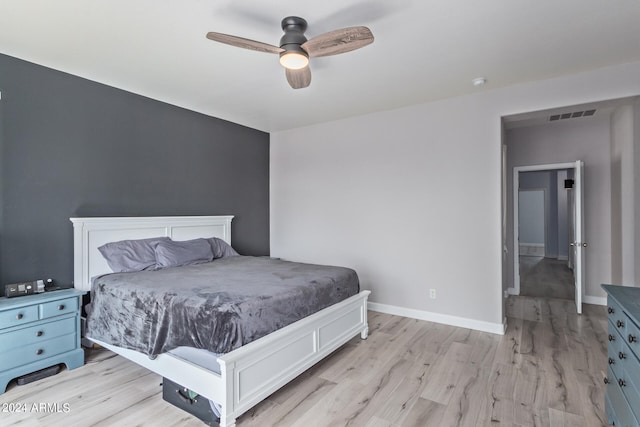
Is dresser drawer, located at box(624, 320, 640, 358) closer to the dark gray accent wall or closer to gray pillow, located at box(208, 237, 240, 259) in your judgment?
gray pillow, located at box(208, 237, 240, 259)

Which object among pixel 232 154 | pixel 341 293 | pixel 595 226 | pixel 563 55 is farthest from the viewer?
pixel 232 154

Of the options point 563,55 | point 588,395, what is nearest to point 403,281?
point 588,395

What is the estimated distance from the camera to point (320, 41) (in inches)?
83.8

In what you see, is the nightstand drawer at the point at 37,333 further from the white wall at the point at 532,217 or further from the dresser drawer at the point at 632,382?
the white wall at the point at 532,217

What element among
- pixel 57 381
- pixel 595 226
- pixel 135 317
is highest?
pixel 595 226

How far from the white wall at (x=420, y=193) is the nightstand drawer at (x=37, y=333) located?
3041 mm

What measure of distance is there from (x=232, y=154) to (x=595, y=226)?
17.5 feet

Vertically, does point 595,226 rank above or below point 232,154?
below

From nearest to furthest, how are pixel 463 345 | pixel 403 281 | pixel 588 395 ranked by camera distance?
pixel 588 395, pixel 463 345, pixel 403 281

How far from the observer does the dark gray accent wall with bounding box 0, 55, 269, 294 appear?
2.92 m

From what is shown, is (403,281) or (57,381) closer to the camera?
(57,381)

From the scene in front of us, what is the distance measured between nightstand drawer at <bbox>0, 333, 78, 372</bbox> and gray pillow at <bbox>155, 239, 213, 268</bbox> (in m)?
0.98

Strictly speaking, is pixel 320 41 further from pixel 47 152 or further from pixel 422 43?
pixel 47 152

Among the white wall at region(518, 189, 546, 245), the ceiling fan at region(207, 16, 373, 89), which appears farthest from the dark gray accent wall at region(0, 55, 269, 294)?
the white wall at region(518, 189, 546, 245)
